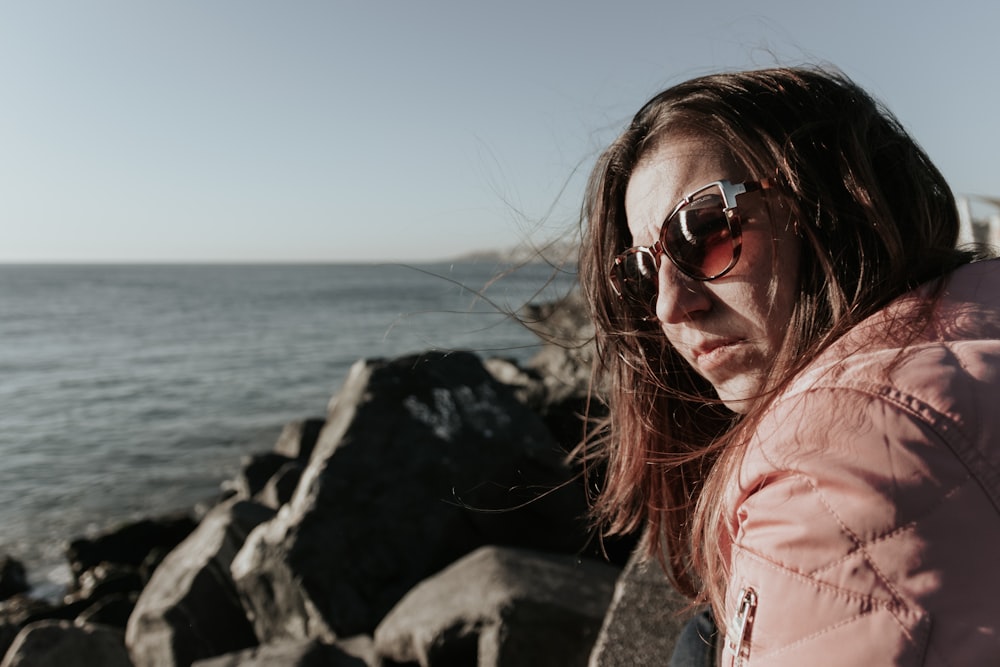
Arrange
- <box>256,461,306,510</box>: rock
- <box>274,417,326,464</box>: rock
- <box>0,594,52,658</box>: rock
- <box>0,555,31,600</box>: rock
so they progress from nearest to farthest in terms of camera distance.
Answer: <box>0,594,52,658</box>: rock, <box>256,461,306,510</box>: rock, <box>0,555,31,600</box>: rock, <box>274,417,326,464</box>: rock

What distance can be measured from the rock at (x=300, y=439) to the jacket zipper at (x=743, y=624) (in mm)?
8278

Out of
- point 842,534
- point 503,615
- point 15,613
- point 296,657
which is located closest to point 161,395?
point 15,613

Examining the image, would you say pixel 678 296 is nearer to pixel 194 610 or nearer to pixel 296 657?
pixel 296 657

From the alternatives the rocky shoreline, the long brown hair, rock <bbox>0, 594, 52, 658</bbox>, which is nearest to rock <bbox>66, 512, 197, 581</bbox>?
rock <bbox>0, 594, 52, 658</bbox>

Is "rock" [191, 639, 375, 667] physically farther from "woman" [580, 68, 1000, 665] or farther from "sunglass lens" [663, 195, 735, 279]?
"sunglass lens" [663, 195, 735, 279]

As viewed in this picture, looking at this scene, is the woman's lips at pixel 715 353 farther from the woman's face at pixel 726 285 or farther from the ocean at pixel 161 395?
the ocean at pixel 161 395

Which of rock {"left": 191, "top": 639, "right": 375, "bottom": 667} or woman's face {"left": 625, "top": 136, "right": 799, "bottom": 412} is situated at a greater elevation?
woman's face {"left": 625, "top": 136, "right": 799, "bottom": 412}

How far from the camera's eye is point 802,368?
1281 millimetres

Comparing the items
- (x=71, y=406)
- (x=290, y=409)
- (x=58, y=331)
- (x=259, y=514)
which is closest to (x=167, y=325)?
(x=58, y=331)

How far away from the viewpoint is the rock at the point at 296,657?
322 cm

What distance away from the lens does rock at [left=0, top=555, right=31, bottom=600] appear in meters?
7.31

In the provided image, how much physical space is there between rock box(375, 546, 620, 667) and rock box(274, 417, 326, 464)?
563 cm

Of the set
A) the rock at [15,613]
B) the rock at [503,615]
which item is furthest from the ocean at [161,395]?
the rock at [503,615]

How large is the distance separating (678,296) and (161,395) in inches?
620
